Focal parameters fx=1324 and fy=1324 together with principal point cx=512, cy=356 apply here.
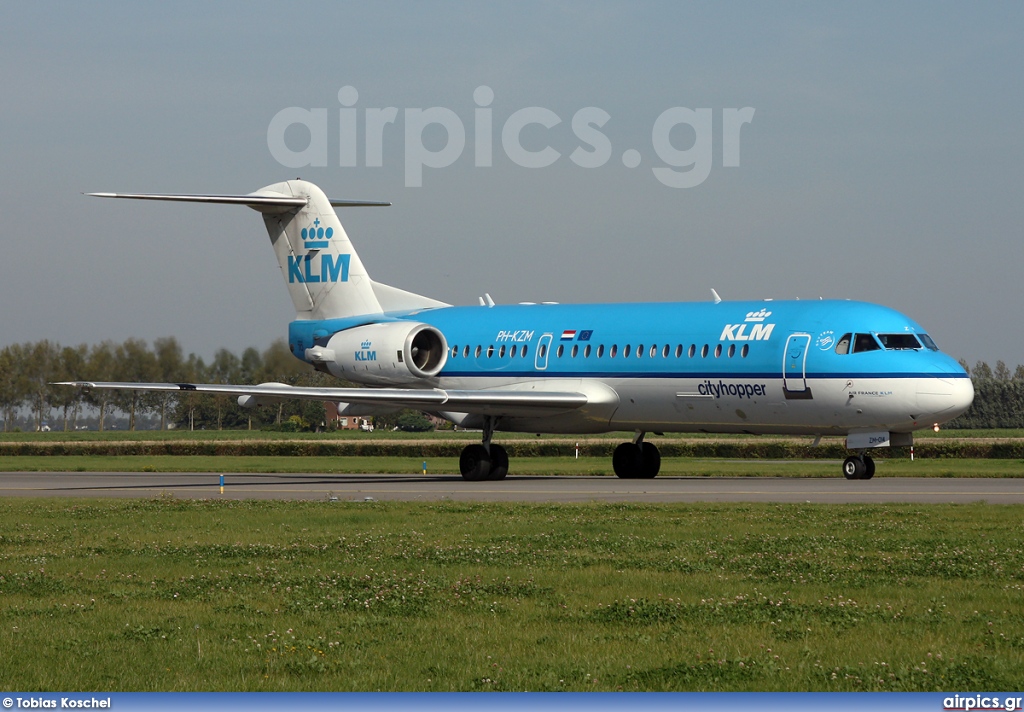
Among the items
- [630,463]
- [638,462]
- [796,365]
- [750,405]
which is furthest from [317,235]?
Result: [796,365]

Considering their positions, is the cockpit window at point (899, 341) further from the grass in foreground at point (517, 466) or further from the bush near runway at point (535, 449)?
the bush near runway at point (535, 449)

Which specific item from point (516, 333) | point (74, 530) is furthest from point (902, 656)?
point (516, 333)

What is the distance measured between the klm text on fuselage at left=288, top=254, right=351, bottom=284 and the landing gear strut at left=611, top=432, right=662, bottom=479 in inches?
383

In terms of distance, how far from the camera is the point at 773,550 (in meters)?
15.0

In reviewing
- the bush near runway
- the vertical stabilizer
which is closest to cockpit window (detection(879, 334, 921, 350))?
the vertical stabilizer

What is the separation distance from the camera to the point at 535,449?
169 feet

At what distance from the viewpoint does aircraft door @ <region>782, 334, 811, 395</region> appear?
28.5 m

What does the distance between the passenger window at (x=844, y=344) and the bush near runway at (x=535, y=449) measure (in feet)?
62.0

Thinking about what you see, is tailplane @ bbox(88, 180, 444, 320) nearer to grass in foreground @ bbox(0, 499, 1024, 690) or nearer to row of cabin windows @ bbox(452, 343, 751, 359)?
→ row of cabin windows @ bbox(452, 343, 751, 359)

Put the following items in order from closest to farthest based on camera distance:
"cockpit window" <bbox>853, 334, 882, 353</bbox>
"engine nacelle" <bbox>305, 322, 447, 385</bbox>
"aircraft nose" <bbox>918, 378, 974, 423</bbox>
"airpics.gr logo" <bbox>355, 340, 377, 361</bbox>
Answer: "aircraft nose" <bbox>918, 378, 974, 423</bbox> < "cockpit window" <bbox>853, 334, 882, 353</bbox> < "engine nacelle" <bbox>305, 322, 447, 385</bbox> < "airpics.gr logo" <bbox>355, 340, 377, 361</bbox>

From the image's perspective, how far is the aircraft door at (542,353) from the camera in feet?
109

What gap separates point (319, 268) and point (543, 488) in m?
12.4

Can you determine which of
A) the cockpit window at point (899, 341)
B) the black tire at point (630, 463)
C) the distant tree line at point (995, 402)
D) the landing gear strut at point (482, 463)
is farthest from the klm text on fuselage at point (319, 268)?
the distant tree line at point (995, 402)

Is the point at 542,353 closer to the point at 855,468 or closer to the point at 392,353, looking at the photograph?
the point at 392,353
